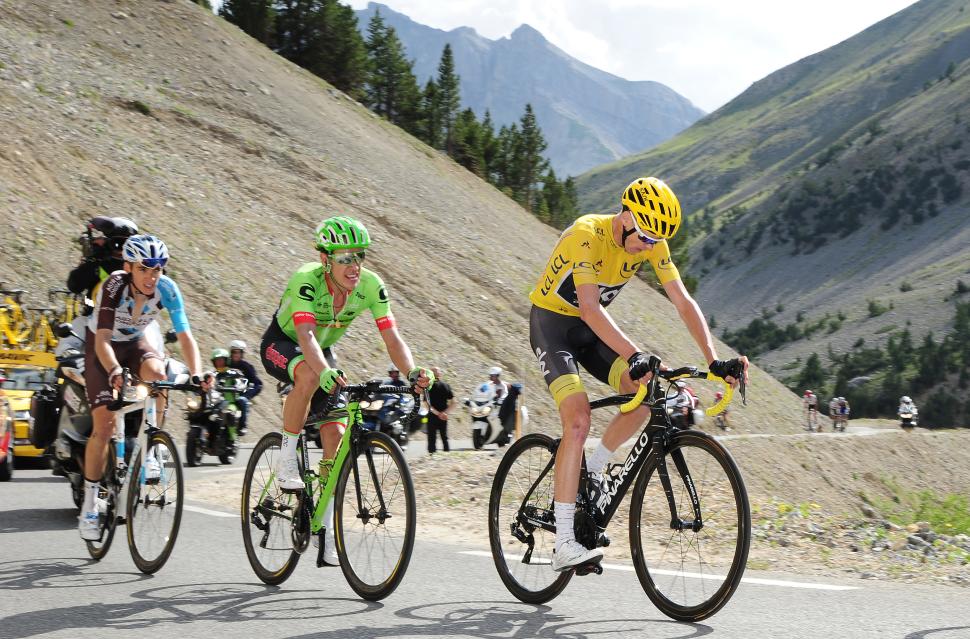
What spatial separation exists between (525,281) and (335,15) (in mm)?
34327

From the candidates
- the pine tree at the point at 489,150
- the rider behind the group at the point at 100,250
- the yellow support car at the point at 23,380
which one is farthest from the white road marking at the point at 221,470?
the pine tree at the point at 489,150

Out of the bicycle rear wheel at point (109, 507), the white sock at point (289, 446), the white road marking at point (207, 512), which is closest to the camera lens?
the white sock at point (289, 446)

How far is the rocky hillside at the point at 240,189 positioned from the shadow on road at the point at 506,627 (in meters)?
19.3

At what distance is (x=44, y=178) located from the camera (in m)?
30.4

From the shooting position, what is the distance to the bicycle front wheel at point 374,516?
18.9 ft

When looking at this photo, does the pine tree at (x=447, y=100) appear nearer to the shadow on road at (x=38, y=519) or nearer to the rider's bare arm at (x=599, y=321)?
the shadow on road at (x=38, y=519)

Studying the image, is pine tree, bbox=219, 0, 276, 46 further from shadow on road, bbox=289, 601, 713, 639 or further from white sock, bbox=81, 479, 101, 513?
shadow on road, bbox=289, 601, 713, 639

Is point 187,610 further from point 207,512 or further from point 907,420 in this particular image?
point 907,420

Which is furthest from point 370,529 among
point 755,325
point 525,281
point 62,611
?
point 755,325

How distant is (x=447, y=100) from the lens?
273ft

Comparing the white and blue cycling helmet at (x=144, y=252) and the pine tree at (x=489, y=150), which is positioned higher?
the pine tree at (x=489, y=150)

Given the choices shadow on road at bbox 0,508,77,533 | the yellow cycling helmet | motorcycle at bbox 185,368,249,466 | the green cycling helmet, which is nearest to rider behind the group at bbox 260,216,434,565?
the green cycling helmet

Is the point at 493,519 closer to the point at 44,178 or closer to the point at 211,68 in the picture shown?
the point at 44,178

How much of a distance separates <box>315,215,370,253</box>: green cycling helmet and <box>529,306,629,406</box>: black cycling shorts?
107cm
